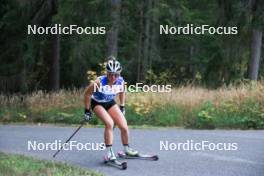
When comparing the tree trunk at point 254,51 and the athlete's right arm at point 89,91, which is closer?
the athlete's right arm at point 89,91

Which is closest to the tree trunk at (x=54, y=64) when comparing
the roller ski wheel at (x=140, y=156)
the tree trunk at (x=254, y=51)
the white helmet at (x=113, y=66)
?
the tree trunk at (x=254, y=51)

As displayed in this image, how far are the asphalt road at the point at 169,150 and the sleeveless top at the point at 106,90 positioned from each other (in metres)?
1.10

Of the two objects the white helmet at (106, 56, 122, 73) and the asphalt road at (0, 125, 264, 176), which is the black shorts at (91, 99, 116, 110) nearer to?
the white helmet at (106, 56, 122, 73)

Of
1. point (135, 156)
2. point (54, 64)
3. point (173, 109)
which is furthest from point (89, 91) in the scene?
point (54, 64)

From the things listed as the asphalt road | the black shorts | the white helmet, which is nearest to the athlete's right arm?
the black shorts

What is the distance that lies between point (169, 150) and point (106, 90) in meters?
2.41

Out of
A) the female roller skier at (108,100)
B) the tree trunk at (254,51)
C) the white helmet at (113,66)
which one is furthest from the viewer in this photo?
the tree trunk at (254,51)

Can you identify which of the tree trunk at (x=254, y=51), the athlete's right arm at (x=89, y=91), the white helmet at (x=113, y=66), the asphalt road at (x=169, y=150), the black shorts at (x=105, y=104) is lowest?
the asphalt road at (x=169, y=150)

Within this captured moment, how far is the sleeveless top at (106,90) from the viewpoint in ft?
33.7

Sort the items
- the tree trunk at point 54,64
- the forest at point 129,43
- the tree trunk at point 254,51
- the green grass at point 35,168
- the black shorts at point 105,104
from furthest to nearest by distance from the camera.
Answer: the tree trunk at point 54,64, the tree trunk at point 254,51, the forest at point 129,43, the black shorts at point 105,104, the green grass at point 35,168

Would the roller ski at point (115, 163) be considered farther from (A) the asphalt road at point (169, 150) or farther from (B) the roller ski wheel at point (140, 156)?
(B) the roller ski wheel at point (140, 156)

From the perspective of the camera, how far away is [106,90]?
1035 cm

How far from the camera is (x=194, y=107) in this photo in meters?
17.1

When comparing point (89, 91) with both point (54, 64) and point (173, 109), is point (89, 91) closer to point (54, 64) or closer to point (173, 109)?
point (173, 109)
